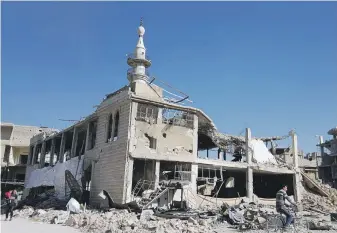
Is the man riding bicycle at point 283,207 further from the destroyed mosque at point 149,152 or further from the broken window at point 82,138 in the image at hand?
the broken window at point 82,138

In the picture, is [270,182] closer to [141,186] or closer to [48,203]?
[141,186]

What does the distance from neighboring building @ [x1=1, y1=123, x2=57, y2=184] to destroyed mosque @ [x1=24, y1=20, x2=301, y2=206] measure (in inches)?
745

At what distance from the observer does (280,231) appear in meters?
11.9

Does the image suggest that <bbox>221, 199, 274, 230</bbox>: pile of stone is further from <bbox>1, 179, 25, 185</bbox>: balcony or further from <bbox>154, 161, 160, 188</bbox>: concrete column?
<bbox>1, 179, 25, 185</bbox>: balcony

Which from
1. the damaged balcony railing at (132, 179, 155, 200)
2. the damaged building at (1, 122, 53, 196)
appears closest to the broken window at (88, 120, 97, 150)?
the damaged balcony railing at (132, 179, 155, 200)

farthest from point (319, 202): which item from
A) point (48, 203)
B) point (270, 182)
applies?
point (48, 203)

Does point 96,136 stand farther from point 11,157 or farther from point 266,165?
point 11,157

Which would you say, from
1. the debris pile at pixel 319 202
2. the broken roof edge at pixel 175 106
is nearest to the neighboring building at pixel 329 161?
the debris pile at pixel 319 202

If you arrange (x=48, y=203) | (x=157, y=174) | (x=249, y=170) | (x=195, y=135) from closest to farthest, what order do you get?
1. (x=157, y=174)
2. (x=195, y=135)
3. (x=48, y=203)
4. (x=249, y=170)

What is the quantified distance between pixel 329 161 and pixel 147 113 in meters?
41.0

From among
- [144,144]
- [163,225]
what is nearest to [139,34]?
[144,144]

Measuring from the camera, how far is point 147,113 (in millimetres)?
23406

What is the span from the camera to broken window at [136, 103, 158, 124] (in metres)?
23.1

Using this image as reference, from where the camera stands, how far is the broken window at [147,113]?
2305 cm
